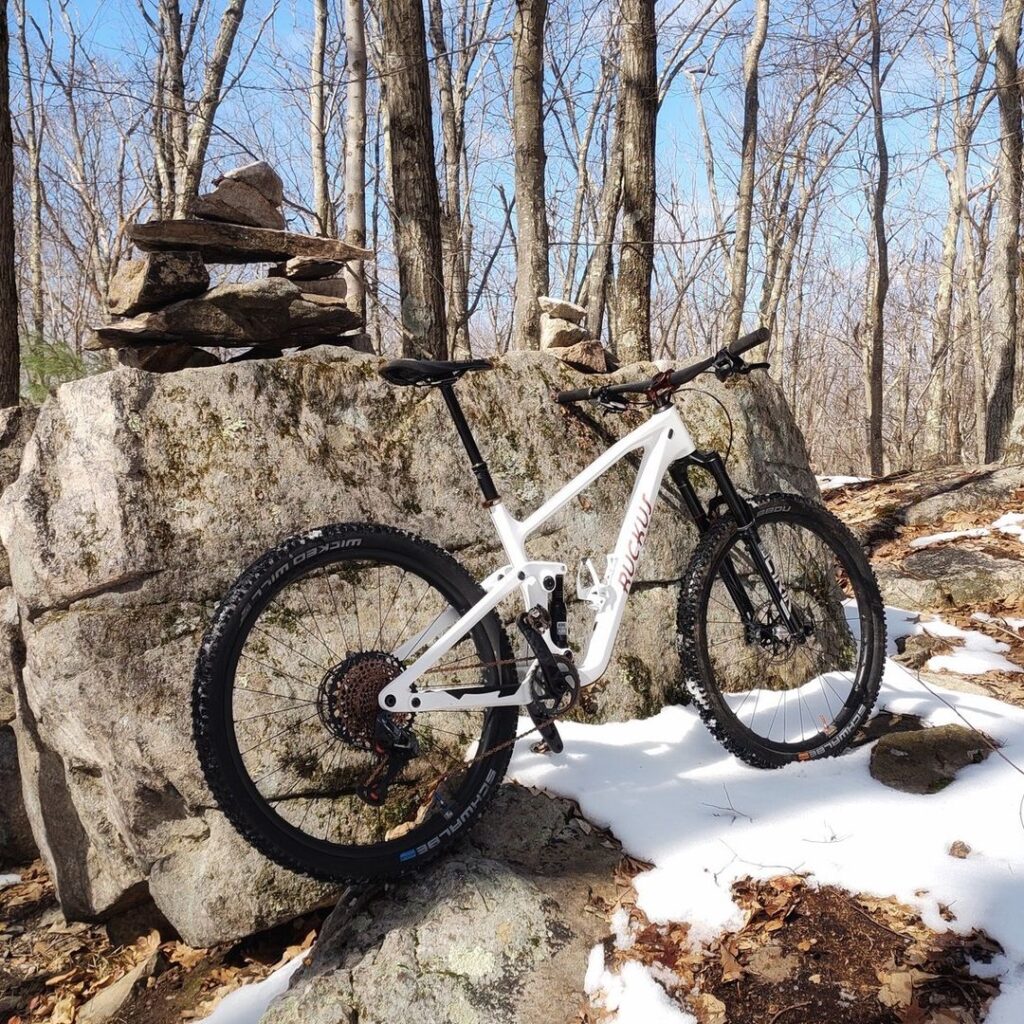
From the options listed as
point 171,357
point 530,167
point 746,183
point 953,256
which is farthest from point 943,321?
point 171,357

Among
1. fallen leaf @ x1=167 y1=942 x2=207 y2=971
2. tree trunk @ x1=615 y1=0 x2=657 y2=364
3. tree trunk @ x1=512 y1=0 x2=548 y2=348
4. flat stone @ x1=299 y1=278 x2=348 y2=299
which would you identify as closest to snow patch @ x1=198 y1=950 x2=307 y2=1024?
fallen leaf @ x1=167 y1=942 x2=207 y2=971

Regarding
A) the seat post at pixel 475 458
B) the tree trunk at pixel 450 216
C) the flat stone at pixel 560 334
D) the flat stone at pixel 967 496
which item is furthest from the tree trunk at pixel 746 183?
the seat post at pixel 475 458

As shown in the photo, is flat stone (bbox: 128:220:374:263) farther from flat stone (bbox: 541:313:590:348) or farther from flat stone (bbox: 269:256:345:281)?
flat stone (bbox: 541:313:590:348)

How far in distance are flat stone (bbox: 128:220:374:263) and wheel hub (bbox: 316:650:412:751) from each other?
262 centimetres

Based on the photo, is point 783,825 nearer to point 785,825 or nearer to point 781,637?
point 785,825

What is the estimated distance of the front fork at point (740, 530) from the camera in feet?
10.4

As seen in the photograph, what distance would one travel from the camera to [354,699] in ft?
7.98

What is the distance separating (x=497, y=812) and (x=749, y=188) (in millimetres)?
12592

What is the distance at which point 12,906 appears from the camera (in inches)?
142

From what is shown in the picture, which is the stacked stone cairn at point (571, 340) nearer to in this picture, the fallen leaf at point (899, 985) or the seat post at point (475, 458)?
the seat post at point (475, 458)

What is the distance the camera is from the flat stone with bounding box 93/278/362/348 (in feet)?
12.5

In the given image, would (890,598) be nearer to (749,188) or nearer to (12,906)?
(12,906)

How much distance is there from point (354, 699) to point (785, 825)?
60.5 inches

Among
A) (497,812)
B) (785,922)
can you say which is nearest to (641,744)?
(497,812)
